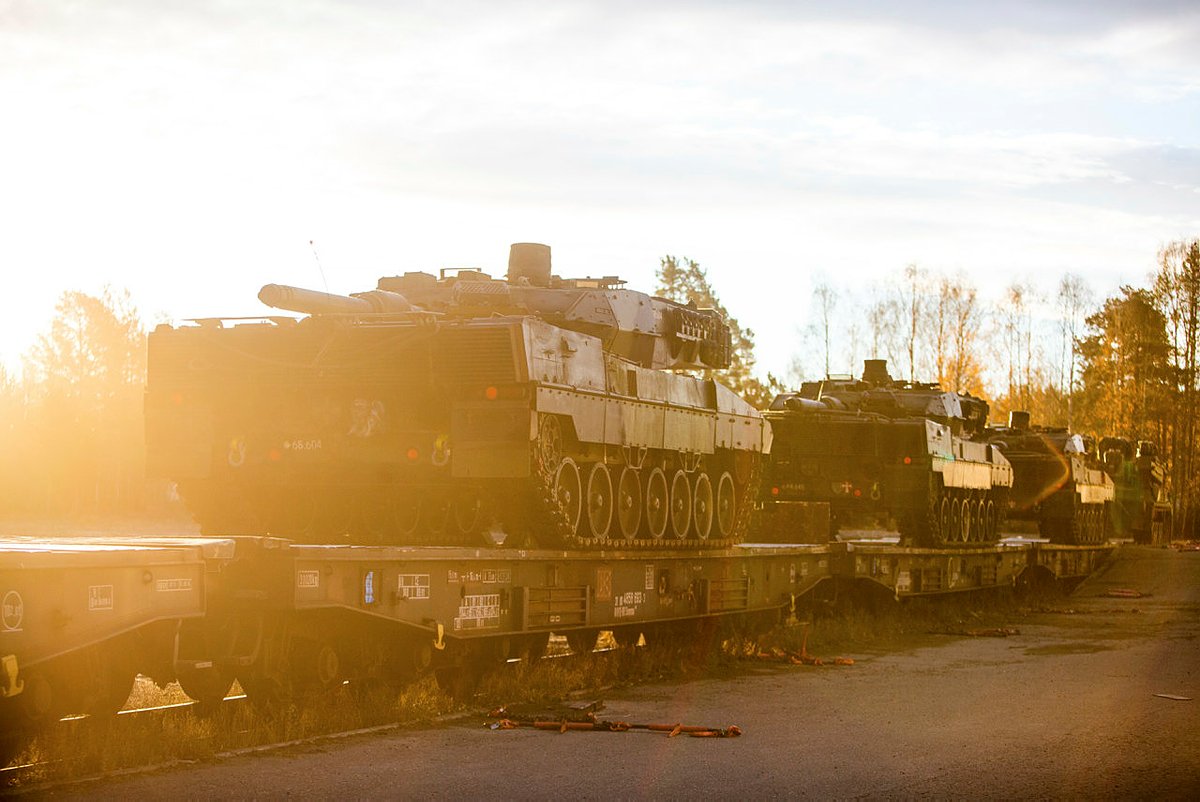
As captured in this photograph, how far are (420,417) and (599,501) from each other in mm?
2346

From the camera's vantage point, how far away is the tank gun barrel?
1323 cm

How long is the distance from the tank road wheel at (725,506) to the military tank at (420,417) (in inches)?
74.4

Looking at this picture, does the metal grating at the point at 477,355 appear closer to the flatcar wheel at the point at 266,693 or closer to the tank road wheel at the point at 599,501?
the tank road wheel at the point at 599,501

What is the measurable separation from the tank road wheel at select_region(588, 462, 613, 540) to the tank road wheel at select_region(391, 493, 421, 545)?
169 cm

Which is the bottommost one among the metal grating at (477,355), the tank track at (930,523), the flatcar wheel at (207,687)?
the flatcar wheel at (207,687)

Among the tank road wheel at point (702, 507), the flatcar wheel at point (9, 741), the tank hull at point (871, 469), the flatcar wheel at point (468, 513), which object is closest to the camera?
the flatcar wheel at point (9, 741)

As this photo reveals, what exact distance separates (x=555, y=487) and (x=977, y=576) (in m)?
12.1

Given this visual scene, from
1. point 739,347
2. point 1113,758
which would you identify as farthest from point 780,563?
point 739,347

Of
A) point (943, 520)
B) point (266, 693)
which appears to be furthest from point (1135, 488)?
point (266, 693)

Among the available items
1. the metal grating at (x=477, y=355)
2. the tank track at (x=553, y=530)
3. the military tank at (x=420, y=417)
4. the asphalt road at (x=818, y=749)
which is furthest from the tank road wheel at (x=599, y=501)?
the metal grating at (x=477, y=355)

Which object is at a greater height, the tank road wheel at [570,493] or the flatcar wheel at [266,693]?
the tank road wheel at [570,493]

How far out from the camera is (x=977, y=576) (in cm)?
2452

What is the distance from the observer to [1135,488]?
43156 mm

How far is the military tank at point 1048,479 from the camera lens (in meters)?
31.0
